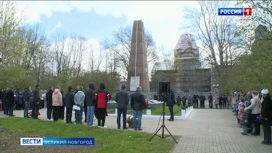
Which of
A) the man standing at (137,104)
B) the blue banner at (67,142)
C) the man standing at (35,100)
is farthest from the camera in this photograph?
the man standing at (35,100)

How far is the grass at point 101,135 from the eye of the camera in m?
9.87

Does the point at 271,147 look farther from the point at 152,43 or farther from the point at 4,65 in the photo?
the point at 152,43

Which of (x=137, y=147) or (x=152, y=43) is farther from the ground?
(x=152, y=43)

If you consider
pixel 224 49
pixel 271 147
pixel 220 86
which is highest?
pixel 224 49

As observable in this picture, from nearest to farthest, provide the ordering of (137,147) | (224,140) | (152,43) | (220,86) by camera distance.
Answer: (137,147), (224,140), (220,86), (152,43)

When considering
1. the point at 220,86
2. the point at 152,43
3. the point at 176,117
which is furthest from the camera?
the point at 152,43

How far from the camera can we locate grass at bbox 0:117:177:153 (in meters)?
9.87

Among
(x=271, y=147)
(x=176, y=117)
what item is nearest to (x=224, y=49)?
(x=176, y=117)

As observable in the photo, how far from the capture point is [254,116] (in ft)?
44.7

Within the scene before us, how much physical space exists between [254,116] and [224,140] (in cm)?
235

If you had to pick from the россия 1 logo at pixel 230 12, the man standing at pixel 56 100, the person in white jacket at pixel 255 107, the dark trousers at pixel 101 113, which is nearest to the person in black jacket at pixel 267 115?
the person in white jacket at pixel 255 107

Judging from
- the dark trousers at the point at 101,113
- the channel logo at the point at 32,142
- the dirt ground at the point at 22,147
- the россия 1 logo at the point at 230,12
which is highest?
the россия 1 logo at the point at 230,12

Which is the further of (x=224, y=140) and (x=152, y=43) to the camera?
(x=152, y=43)

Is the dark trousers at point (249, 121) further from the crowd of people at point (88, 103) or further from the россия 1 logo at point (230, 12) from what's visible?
the россия 1 logo at point (230, 12)
